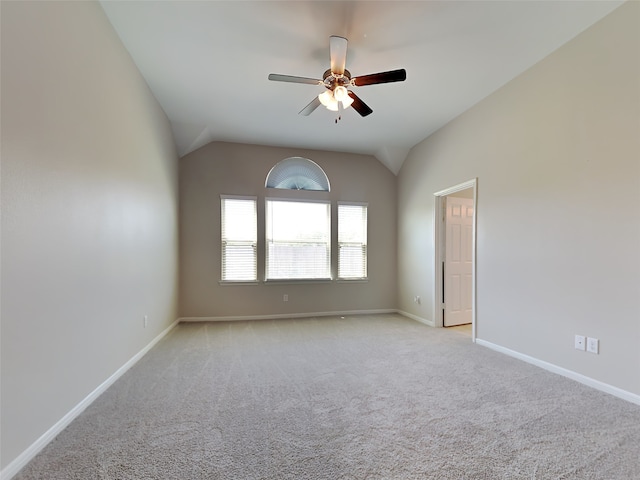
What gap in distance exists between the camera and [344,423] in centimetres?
193

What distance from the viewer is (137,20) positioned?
2.39 m

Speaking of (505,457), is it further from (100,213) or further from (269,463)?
(100,213)

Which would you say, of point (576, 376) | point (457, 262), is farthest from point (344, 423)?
point (457, 262)

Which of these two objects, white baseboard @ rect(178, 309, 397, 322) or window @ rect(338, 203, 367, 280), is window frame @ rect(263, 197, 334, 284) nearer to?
window @ rect(338, 203, 367, 280)

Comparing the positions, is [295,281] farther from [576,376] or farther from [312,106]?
[576,376]

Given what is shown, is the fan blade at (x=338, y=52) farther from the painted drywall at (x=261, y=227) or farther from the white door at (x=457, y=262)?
the white door at (x=457, y=262)

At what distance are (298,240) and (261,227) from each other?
675 mm

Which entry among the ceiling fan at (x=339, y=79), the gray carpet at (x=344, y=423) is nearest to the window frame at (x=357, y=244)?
the gray carpet at (x=344, y=423)

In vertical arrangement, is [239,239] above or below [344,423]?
above

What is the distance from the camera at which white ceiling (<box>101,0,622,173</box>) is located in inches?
88.9

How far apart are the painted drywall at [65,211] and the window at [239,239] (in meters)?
1.75

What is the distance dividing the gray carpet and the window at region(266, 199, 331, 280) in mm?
2038

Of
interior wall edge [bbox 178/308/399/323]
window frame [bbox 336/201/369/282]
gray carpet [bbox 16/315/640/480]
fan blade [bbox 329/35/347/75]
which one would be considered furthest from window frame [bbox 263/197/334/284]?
fan blade [bbox 329/35/347/75]

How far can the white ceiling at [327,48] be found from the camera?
2.26 metres
